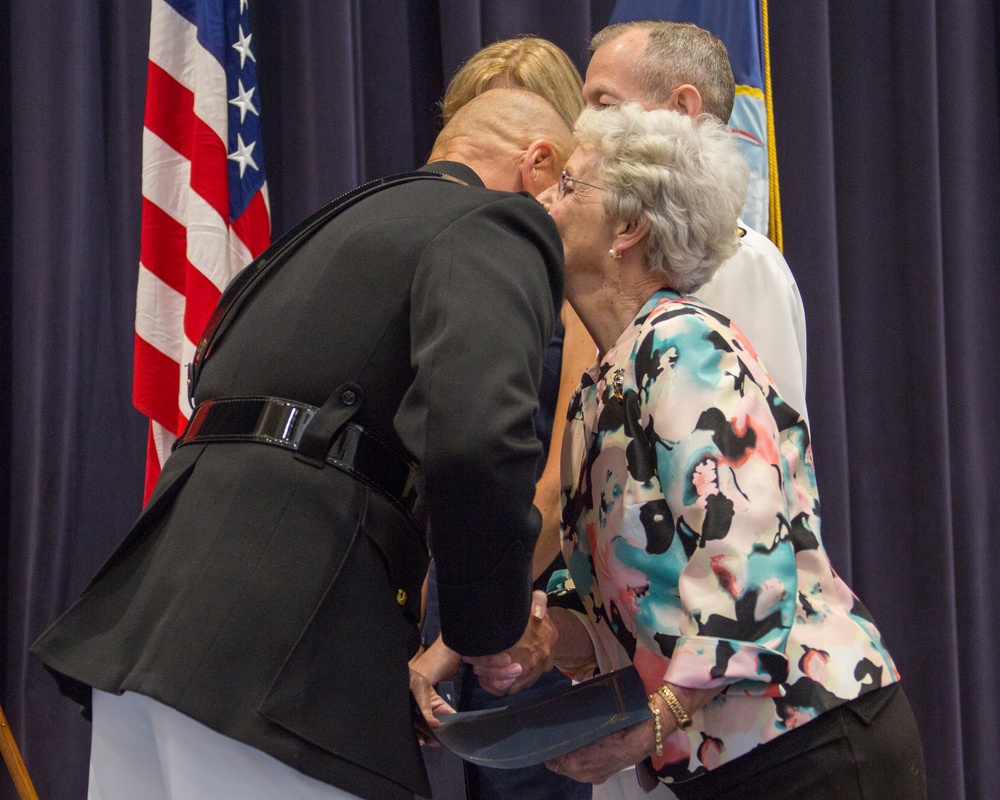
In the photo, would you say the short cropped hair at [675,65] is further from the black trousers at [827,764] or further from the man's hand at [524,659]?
the black trousers at [827,764]

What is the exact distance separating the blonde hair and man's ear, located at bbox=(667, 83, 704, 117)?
0.21m

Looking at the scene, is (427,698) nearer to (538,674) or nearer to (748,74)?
(538,674)

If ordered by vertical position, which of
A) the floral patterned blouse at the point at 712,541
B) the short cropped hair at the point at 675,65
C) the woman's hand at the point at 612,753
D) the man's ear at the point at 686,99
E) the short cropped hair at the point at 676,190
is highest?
the short cropped hair at the point at 675,65

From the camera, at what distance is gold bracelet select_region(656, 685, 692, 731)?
118 cm

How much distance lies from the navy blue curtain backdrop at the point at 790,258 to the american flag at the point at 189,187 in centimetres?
29

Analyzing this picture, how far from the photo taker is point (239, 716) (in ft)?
3.47

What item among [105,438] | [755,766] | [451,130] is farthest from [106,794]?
[105,438]

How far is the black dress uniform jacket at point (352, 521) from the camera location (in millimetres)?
1068

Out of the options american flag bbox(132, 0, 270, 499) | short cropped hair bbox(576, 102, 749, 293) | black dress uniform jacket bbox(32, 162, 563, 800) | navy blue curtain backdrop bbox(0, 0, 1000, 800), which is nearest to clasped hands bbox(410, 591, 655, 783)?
black dress uniform jacket bbox(32, 162, 563, 800)

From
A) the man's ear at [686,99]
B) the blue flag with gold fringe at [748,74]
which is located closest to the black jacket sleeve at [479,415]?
the man's ear at [686,99]

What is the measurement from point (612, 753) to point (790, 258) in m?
2.30

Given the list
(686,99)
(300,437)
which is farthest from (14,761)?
(686,99)

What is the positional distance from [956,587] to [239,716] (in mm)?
2815

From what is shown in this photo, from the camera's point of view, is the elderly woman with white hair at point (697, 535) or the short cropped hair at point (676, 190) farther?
the short cropped hair at point (676, 190)
